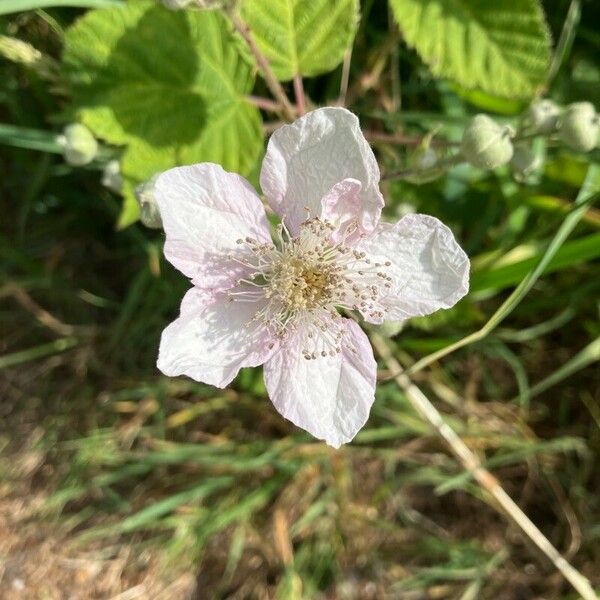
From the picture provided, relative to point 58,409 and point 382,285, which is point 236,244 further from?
point 58,409

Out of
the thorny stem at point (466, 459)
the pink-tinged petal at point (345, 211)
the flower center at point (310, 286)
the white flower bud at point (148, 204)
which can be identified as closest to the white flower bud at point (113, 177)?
the white flower bud at point (148, 204)

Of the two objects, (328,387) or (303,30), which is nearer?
(328,387)

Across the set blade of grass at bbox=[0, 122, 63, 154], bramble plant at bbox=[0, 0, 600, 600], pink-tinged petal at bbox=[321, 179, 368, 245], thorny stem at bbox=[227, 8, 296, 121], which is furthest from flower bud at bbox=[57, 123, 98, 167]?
pink-tinged petal at bbox=[321, 179, 368, 245]

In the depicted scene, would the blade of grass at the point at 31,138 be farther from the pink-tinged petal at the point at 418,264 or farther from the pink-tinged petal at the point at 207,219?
the pink-tinged petal at the point at 418,264

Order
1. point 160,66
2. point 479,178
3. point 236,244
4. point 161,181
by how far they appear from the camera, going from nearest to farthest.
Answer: point 161,181
point 236,244
point 160,66
point 479,178

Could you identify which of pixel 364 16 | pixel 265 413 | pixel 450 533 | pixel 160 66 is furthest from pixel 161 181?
pixel 450 533

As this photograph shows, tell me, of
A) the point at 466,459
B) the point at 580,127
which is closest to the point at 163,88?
the point at 580,127

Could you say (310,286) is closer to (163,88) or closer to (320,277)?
(320,277)
